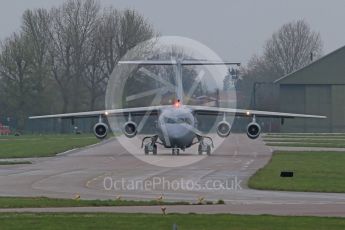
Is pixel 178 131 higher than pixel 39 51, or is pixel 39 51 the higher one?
pixel 39 51

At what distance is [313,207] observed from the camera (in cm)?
2394

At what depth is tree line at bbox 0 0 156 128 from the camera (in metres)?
111

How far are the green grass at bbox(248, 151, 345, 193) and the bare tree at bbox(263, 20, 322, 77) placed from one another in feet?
342

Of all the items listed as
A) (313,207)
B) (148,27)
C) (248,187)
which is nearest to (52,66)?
(148,27)

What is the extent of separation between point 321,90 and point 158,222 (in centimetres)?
9051

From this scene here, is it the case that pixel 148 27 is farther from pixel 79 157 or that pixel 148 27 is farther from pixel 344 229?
pixel 344 229

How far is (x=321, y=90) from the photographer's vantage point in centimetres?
10862

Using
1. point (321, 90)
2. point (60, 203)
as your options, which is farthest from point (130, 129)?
point (321, 90)

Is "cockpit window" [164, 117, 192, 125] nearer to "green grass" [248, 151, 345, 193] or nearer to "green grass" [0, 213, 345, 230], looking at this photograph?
"green grass" [248, 151, 345, 193]

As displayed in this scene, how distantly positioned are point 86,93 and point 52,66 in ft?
19.5

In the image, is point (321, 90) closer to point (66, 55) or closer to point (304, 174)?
point (66, 55)

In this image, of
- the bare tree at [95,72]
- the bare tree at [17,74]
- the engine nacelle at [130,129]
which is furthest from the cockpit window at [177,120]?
the bare tree at [95,72]

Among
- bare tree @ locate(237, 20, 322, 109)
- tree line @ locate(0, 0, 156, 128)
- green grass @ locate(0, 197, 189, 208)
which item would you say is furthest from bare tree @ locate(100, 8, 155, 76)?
green grass @ locate(0, 197, 189, 208)

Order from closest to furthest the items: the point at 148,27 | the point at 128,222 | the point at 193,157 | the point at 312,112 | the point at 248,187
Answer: the point at 128,222
the point at 248,187
the point at 193,157
the point at 312,112
the point at 148,27
